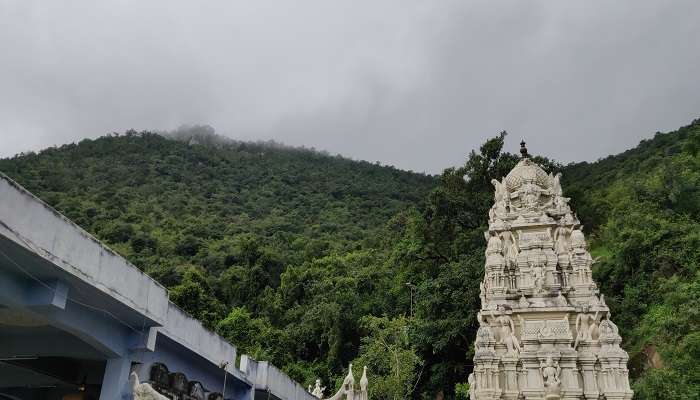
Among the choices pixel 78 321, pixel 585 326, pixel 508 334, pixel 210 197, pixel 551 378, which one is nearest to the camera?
pixel 78 321

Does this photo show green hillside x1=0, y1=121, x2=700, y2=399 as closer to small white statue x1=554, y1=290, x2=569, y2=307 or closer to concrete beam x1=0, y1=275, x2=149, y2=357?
small white statue x1=554, y1=290, x2=569, y2=307

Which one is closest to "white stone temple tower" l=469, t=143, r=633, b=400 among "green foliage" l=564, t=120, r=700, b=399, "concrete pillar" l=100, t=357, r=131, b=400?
"green foliage" l=564, t=120, r=700, b=399

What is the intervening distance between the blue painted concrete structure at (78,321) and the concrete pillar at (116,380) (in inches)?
0.6

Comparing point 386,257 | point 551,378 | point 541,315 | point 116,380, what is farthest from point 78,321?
point 386,257

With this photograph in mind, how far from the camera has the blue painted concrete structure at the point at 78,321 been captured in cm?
763

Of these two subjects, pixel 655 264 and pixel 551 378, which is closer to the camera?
pixel 551 378

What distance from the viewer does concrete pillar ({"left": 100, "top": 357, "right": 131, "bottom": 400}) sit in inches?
362

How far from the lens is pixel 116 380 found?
9.38 meters

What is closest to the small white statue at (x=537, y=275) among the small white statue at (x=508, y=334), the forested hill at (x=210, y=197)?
the small white statue at (x=508, y=334)

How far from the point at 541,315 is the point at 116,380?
17.6 m

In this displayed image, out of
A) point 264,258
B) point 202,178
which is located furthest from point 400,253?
point 202,178

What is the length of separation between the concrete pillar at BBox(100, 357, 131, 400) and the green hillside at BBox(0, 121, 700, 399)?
1754 cm

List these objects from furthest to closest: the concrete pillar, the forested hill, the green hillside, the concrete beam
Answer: the forested hill → the green hillside → the concrete pillar → the concrete beam

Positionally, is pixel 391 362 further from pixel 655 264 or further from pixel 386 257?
pixel 386 257
